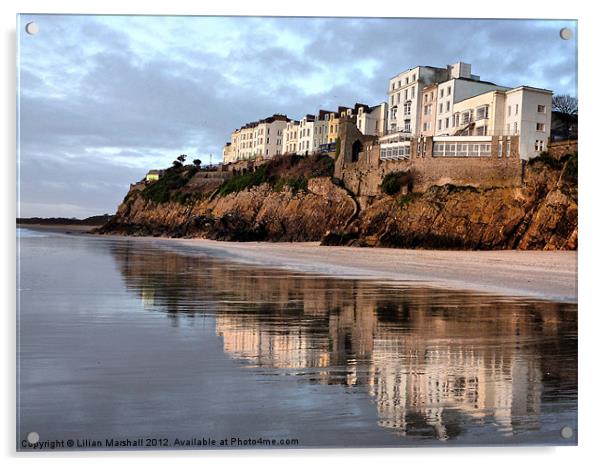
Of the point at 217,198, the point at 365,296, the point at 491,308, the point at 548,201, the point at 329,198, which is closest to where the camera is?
the point at 491,308

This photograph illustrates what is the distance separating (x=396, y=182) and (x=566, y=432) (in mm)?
24919

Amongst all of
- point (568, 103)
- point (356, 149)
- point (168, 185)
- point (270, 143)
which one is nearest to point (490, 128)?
point (356, 149)

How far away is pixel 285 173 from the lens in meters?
37.7

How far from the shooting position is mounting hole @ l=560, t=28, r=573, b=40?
4.71 m

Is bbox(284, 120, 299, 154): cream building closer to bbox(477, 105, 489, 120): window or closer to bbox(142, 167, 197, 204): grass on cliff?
bbox(142, 167, 197, 204): grass on cliff

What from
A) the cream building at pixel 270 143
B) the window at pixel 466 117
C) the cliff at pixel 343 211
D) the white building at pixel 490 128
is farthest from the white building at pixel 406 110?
the cream building at pixel 270 143

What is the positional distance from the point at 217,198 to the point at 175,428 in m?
39.7

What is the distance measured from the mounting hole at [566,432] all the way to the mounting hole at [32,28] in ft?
16.5

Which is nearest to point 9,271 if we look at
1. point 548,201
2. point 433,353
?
point 433,353

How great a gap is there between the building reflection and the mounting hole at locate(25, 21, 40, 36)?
301 cm

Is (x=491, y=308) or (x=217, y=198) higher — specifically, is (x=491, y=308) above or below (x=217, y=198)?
below

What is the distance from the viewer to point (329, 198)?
31766 millimetres

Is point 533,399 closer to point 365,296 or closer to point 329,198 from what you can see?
point 365,296
